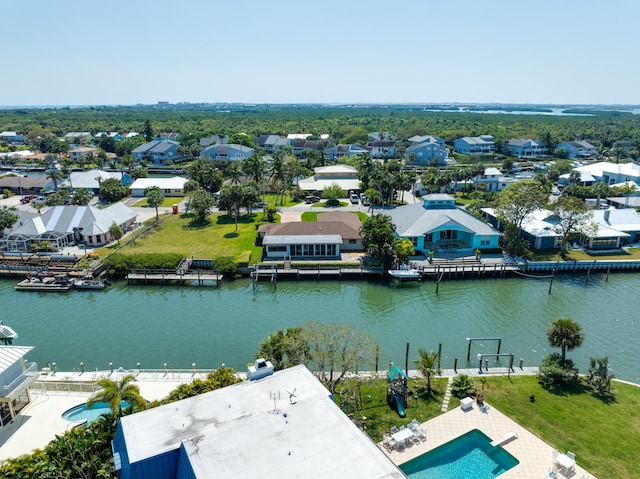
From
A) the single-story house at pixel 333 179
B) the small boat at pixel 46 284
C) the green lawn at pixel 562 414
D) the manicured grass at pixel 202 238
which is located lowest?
the small boat at pixel 46 284

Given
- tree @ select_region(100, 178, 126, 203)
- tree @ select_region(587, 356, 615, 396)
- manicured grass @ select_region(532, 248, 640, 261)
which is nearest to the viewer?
tree @ select_region(587, 356, 615, 396)

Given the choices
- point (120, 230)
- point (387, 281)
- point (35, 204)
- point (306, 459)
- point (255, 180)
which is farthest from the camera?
point (255, 180)

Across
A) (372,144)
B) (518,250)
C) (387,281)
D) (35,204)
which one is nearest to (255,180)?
(35,204)

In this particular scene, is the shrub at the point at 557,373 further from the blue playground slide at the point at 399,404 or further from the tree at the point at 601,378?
the blue playground slide at the point at 399,404

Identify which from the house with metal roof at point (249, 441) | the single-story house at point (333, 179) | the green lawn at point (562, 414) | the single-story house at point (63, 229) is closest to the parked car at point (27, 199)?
the single-story house at point (63, 229)

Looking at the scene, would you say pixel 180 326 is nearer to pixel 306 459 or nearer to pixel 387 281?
pixel 387 281

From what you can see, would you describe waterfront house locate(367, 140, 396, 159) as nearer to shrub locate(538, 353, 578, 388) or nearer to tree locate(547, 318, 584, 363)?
tree locate(547, 318, 584, 363)

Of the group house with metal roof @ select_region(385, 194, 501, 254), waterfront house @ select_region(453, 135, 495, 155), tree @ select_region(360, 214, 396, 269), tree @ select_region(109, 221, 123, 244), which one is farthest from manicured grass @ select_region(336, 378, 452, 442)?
waterfront house @ select_region(453, 135, 495, 155)
